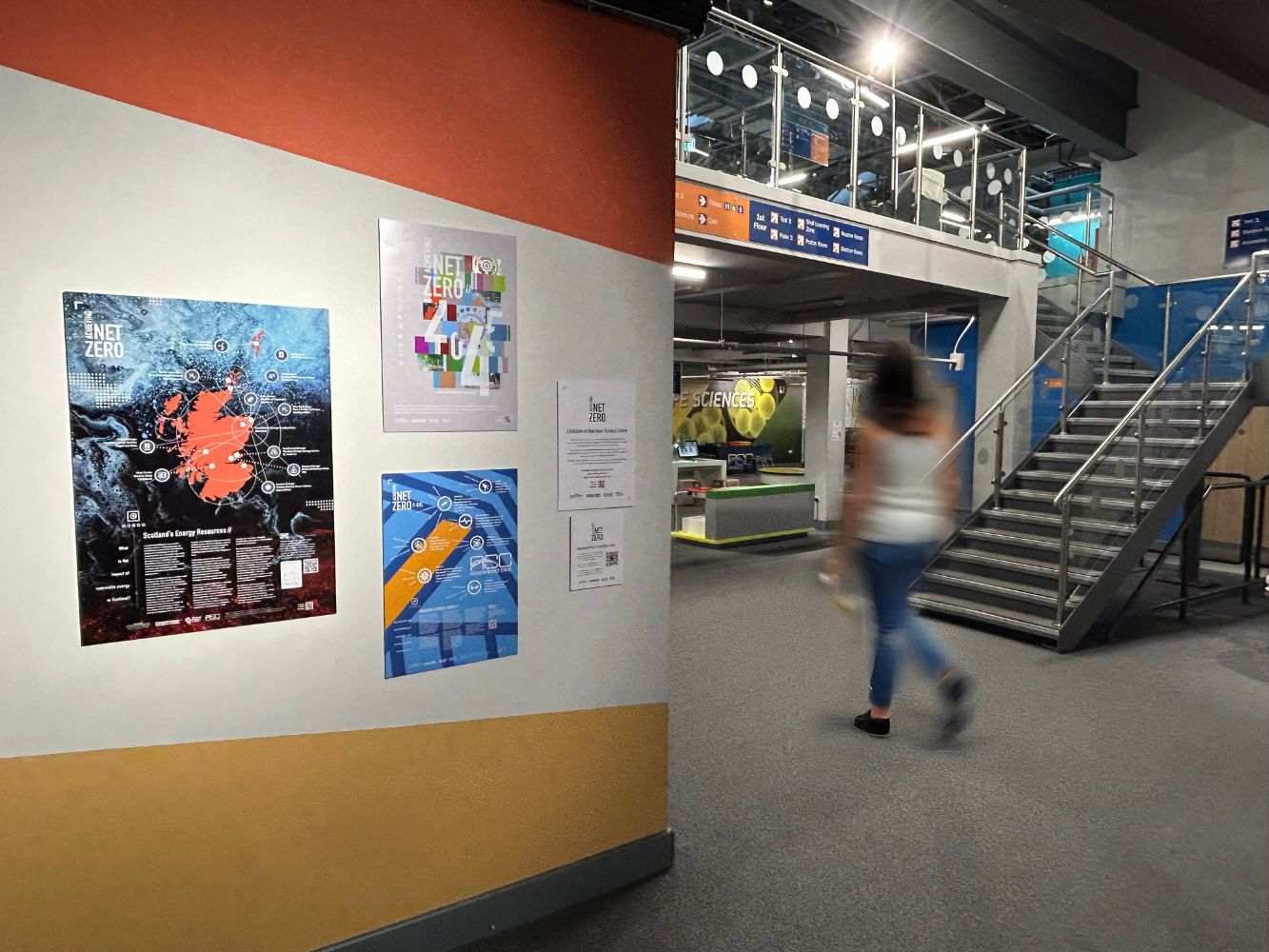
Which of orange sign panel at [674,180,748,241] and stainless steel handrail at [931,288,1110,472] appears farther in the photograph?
stainless steel handrail at [931,288,1110,472]

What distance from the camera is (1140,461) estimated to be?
568cm

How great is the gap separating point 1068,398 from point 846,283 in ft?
8.21

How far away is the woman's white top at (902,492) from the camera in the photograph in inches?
132

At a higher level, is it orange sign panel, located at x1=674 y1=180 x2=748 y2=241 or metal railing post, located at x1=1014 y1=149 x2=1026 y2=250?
metal railing post, located at x1=1014 y1=149 x2=1026 y2=250

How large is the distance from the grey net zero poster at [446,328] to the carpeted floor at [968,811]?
161cm

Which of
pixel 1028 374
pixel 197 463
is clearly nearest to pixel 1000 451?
pixel 1028 374

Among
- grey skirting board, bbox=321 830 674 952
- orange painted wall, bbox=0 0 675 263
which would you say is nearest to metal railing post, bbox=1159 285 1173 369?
orange painted wall, bbox=0 0 675 263

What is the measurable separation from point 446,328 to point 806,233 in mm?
4943

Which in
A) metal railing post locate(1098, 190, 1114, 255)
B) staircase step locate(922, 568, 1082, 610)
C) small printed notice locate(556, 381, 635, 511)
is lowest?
staircase step locate(922, 568, 1082, 610)

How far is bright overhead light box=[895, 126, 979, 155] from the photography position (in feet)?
24.0

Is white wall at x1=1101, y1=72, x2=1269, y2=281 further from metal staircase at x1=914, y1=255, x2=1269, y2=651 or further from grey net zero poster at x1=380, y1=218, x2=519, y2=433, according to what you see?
grey net zero poster at x1=380, y1=218, x2=519, y2=433

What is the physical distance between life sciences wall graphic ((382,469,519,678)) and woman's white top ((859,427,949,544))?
1838 mm

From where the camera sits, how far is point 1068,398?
7543 mm

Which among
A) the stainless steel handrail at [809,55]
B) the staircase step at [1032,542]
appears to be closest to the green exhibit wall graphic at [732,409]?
the stainless steel handrail at [809,55]
